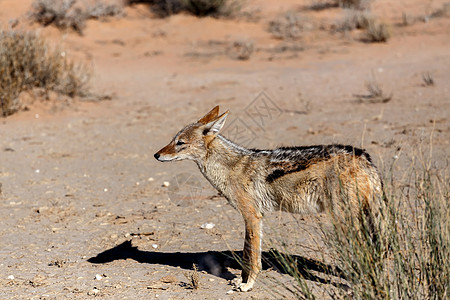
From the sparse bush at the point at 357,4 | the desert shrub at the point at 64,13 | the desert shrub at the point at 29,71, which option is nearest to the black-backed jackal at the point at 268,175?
the desert shrub at the point at 29,71

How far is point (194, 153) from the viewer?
6203 mm

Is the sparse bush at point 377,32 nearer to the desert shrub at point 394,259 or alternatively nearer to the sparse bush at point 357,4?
the sparse bush at point 357,4

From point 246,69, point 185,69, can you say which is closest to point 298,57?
point 246,69

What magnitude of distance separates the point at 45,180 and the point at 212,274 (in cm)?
399

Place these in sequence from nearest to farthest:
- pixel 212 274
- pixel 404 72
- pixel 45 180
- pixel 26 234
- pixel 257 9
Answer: pixel 212 274 → pixel 26 234 → pixel 45 180 → pixel 404 72 → pixel 257 9

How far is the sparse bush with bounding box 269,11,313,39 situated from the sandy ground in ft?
0.90

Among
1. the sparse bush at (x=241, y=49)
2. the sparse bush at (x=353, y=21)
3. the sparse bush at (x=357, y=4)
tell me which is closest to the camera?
the sparse bush at (x=241, y=49)

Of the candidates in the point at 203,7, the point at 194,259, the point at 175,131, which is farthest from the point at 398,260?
the point at 203,7

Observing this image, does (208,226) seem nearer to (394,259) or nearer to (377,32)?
(394,259)

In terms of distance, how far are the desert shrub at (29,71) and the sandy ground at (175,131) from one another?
45 centimetres

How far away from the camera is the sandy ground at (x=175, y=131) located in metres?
6.14

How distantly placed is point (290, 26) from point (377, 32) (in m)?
2.86

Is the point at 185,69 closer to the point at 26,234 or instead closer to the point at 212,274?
the point at 26,234

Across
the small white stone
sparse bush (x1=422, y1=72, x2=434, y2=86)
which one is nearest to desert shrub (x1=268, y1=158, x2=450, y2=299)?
the small white stone
